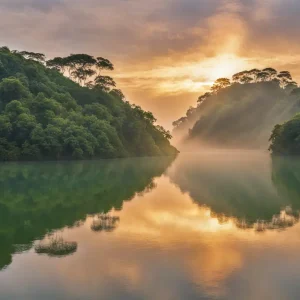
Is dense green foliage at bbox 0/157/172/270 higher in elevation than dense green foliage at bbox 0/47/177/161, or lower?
lower

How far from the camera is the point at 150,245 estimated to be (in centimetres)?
1400

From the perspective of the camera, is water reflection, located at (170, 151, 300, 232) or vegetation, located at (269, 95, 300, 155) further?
vegetation, located at (269, 95, 300, 155)

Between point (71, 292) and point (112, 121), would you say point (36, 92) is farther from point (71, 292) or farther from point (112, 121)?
point (71, 292)

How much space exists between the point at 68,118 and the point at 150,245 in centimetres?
6984

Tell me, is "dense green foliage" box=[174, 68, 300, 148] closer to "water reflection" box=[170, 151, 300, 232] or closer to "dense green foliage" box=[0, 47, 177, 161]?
"dense green foliage" box=[0, 47, 177, 161]

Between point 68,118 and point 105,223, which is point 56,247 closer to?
point 105,223

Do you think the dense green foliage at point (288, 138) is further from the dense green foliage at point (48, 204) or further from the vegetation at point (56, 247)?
the vegetation at point (56, 247)

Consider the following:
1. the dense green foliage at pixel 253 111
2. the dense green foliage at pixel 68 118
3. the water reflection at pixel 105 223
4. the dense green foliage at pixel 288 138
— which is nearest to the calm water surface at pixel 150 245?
the water reflection at pixel 105 223

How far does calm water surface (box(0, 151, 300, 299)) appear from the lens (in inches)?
392

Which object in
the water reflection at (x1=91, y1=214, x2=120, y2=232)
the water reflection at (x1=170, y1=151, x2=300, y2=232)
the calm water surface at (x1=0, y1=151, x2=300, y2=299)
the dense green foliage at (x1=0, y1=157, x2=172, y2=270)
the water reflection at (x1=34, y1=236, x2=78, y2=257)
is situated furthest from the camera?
the water reflection at (x1=170, y1=151, x2=300, y2=232)

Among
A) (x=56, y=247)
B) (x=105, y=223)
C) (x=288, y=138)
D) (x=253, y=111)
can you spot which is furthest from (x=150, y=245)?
(x=253, y=111)

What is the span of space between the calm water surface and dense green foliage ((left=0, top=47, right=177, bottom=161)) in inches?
1771

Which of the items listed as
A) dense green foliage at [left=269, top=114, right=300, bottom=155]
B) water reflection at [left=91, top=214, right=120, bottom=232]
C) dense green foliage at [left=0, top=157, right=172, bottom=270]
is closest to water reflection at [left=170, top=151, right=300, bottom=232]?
dense green foliage at [left=0, top=157, right=172, bottom=270]

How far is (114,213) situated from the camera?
20.4 metres
